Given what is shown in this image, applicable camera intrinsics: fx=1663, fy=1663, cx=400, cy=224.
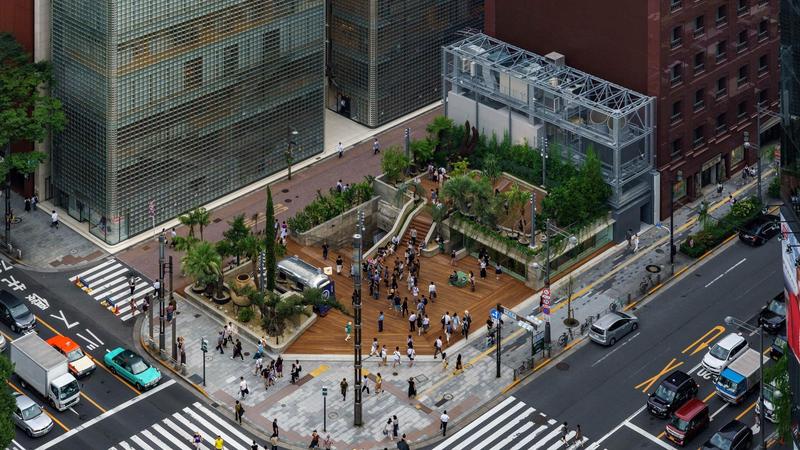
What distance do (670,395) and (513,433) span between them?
12049 millimetres

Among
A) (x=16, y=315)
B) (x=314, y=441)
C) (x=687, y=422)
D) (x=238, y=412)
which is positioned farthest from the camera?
(x=16, y=315)

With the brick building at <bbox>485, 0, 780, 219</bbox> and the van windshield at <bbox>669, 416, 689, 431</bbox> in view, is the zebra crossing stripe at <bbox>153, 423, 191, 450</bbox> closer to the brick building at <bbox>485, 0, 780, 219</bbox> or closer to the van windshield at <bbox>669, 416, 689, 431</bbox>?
the van windshield at <bbox>669, 416, 689, 431</bbox>

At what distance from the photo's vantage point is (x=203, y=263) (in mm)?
134875

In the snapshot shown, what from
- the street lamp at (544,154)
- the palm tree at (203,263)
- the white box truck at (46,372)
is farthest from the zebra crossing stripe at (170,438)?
the street lamp at (544,154)

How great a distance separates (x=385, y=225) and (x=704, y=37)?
108 ft

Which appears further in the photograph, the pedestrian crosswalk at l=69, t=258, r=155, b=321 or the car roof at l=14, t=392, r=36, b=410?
the pedestrian crosswalk at l=69, t=258, r=155, b=321

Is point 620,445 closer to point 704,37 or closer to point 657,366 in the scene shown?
point 657,366

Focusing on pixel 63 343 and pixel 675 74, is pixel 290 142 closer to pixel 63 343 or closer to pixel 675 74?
pixel 63 343

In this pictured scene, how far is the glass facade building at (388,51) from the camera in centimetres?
16300

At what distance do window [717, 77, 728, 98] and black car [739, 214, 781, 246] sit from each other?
1247 centimetres

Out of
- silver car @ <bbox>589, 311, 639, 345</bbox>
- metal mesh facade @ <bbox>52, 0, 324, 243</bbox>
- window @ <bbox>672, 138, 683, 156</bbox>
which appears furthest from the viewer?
window @ <bbox>672, 138, 683, 156</bbox>

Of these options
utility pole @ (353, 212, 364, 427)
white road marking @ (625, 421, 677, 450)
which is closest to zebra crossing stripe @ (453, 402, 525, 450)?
utility pole @ (353, 212, 364, 427)

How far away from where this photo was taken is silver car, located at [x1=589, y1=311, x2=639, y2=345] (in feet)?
435

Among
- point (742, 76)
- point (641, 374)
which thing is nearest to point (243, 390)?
point (641, 374)
